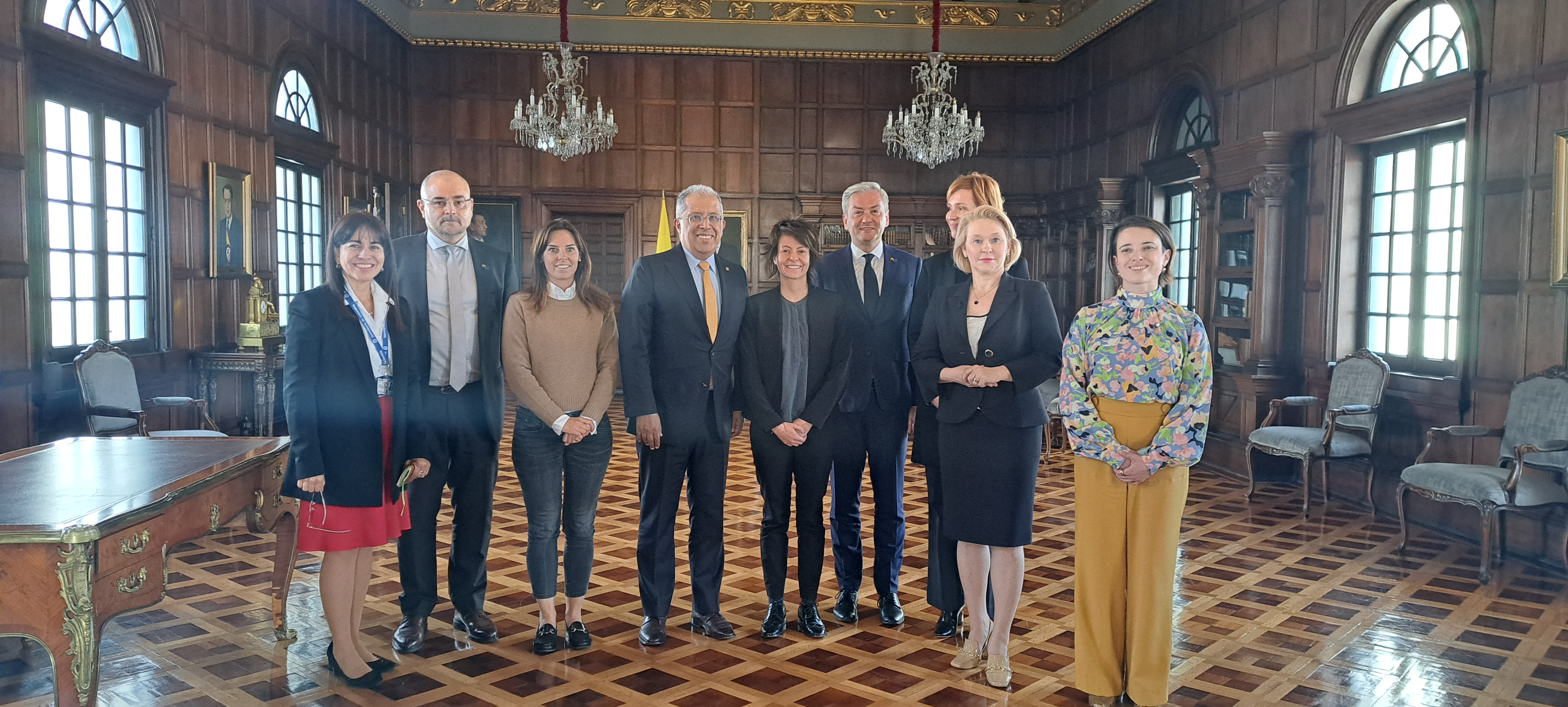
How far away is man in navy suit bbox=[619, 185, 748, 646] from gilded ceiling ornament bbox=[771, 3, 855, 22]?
29.1ft

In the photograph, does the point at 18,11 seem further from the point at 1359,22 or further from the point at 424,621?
the point at 1359,22

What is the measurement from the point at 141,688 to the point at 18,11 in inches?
159

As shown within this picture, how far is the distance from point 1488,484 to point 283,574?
5311 millimetres

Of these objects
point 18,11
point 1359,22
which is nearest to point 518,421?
point 18,11

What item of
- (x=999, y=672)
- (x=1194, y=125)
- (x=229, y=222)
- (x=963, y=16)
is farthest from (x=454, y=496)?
(x=963, y=16)

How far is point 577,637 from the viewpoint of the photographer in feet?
11.9

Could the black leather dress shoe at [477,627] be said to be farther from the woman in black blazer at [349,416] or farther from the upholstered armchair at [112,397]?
the upholstered armchair at [112,397]

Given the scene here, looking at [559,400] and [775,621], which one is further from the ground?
[559,400]

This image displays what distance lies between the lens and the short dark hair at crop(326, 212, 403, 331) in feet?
10.1

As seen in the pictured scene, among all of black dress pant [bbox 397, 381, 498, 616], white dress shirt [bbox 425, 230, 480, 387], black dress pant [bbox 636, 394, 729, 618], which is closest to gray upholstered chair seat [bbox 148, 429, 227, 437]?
black dress pant [bbox 397, 381, 498, 616]

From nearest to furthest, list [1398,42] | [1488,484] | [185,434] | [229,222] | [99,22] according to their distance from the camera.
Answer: [1488,484]
[185,434]
[99,22]
[1398,42]
[229,222]

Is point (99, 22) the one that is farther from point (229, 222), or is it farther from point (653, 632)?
point (653, 632)

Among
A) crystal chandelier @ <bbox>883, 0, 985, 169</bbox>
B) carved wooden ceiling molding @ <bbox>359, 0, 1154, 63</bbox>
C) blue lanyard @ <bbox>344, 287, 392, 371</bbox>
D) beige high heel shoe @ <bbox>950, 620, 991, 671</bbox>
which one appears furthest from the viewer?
carved wooden ceiling molding @ <bbox>359, 0, 1154, 63</bbox>

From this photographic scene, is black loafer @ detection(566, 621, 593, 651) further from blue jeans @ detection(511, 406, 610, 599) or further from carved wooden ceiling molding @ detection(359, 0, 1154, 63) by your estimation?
carved wooden ceiling molding @ detection(359, 0, 1154, 63)
